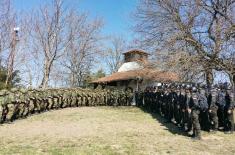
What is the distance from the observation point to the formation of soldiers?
17783 mm

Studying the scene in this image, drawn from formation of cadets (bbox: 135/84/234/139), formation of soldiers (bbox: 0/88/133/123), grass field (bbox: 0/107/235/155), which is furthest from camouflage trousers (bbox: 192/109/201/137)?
formation of soldiers (bbox: 0/88/133/123)

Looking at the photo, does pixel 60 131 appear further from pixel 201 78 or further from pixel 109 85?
pixel 109 85


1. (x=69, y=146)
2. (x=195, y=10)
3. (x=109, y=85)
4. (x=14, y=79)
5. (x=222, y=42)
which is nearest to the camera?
(x=69, y=146)

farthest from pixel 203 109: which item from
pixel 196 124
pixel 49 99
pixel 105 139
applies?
pixel 49 99

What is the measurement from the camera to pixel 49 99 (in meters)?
23.2

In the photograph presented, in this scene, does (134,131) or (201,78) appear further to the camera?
(201,78)

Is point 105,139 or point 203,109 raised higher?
point 203,109

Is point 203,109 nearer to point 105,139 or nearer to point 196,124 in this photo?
point 196,124

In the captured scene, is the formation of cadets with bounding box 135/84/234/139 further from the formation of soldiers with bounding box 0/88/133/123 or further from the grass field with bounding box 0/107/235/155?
the formation of soldiers with bounding box 0/88/133/123

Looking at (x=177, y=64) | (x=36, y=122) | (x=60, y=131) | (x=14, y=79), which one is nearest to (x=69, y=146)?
(x=60, y=131)

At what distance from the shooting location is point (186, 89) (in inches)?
564

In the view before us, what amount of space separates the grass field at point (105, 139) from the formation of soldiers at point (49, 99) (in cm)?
119

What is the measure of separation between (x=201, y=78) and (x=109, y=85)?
61.9 ft

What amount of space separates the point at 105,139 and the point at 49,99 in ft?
38.2
